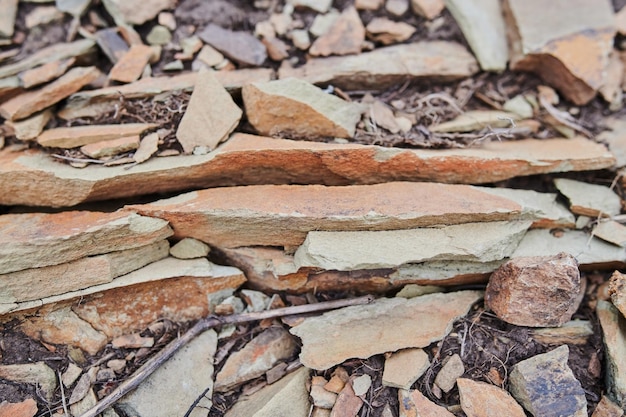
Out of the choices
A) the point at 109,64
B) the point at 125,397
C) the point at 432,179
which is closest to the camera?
the point at 125,397

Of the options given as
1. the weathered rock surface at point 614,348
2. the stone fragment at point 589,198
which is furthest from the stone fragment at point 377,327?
the stone fragment at point 589,198

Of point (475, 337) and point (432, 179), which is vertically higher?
point (432, 179)

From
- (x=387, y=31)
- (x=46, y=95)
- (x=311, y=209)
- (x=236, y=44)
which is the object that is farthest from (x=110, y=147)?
(x=387, y=31)

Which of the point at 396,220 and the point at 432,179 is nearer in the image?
the point at 396,220

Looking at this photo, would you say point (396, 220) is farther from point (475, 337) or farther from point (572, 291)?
point (572, 291)

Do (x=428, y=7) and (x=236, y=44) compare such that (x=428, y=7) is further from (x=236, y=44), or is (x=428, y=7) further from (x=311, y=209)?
(x=311, y=209)

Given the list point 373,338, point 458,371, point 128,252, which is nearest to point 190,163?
point 128,252
